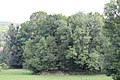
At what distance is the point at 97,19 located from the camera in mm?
59250

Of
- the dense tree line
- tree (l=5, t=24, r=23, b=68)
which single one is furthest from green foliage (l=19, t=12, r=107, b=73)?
tree (l=5, t=24, r=23, b=68)

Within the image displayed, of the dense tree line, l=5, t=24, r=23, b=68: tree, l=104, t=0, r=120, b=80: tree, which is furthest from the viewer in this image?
l=5, t=24, r=23, b=68: tree

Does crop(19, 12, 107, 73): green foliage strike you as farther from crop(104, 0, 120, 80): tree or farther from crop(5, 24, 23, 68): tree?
crop(104, 0, 120, 80): tree

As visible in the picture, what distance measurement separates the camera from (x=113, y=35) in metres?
33.4

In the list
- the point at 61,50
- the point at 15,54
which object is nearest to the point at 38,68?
the point at 61,50

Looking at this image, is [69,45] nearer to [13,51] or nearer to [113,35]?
[13,51]

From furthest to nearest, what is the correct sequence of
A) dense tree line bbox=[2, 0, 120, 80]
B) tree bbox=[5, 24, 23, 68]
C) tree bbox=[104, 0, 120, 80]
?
tree bbox=[5, 24, 23, 68] → dense tree line bbox=[2, 0, 120, 80] → tree bbox=[104, 0, 120, 80]

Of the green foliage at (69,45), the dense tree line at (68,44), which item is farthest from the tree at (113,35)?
the green foliage at (69,45)

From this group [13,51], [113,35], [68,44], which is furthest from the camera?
[13,51]

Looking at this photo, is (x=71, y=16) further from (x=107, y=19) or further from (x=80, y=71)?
(x=107, y=19)

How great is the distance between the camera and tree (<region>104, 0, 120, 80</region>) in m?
32.1

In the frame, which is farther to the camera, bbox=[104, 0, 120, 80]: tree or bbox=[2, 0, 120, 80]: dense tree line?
bbox=[2, 0, 120, 80]: dense tree line

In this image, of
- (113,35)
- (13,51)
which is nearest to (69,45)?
(13,51)

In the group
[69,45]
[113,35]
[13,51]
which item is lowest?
[13,51]
